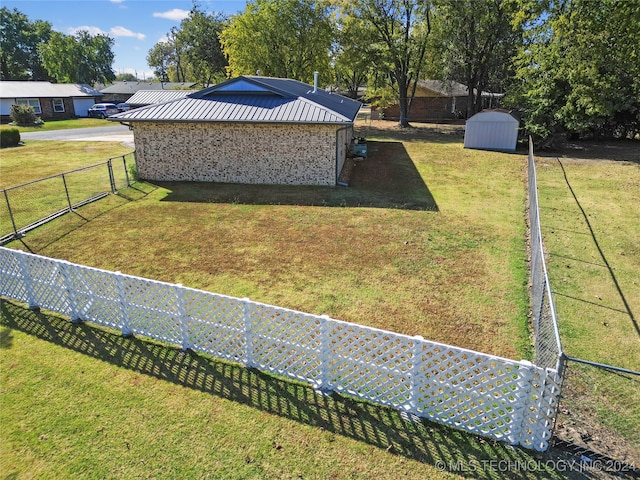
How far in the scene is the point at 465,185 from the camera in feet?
54.7

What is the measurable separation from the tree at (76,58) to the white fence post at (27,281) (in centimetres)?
6693

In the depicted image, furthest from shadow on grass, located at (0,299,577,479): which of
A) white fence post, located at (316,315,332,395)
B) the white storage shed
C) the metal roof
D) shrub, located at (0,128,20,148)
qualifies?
shrub, located at (0,128,20,148)

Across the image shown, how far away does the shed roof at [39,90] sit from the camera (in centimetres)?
3979

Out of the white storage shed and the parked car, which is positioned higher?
the parked car

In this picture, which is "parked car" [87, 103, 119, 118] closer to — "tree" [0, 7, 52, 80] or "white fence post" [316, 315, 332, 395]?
"tree" [0, 7, 52, 80]

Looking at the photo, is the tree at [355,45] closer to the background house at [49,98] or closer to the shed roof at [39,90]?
the shed roof at [39,90]

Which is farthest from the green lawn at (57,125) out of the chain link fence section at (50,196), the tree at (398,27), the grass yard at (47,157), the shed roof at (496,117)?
the shed roof at (496,117)

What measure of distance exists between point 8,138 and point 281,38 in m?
20.7

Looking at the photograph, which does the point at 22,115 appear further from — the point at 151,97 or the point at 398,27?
the point at 398,27

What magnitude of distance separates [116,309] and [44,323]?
4.87ft

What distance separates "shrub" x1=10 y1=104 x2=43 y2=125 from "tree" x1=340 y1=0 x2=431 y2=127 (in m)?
29.3

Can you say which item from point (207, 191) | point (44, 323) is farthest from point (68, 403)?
point (207, 191)

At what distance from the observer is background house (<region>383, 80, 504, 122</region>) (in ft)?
136

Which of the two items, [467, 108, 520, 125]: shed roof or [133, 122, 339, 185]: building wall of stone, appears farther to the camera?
[467, 108, 520, 125]: shed roof
